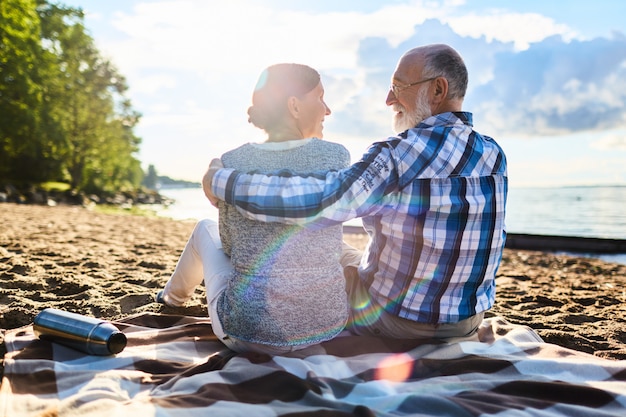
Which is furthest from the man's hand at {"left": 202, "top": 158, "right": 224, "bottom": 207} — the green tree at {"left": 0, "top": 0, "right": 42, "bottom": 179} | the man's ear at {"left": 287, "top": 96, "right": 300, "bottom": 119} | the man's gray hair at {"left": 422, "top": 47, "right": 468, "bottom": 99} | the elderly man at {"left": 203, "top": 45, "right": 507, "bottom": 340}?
the green tree at {"left": 0, "top": 0, "right": 42, "bottom": 179}

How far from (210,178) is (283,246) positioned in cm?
46

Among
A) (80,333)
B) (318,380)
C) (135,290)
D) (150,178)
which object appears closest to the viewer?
(318,380)

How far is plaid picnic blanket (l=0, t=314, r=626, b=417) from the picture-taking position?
193 centimetres

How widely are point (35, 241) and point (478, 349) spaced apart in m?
5.99

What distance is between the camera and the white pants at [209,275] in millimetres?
2470

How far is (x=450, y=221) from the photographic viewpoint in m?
2.34

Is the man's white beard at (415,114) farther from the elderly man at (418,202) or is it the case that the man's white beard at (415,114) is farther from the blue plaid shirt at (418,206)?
the blue plaid shirt at (418,206)

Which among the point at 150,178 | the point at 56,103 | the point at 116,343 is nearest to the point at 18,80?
the point at 56,103

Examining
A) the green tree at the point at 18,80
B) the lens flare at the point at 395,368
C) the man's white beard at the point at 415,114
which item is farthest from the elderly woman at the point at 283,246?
the green tree at the point at 18,80

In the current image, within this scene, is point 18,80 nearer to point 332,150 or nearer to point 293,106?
point 293,106

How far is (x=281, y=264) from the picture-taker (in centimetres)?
220

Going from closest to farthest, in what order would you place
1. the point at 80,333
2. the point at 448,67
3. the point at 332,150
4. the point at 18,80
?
the point at 332,150 < the point at 448,67 < the point at 80,333 < the point at 18,80

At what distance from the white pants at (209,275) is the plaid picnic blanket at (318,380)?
0.08 m

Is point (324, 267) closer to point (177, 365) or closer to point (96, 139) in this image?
point (177, 365)
